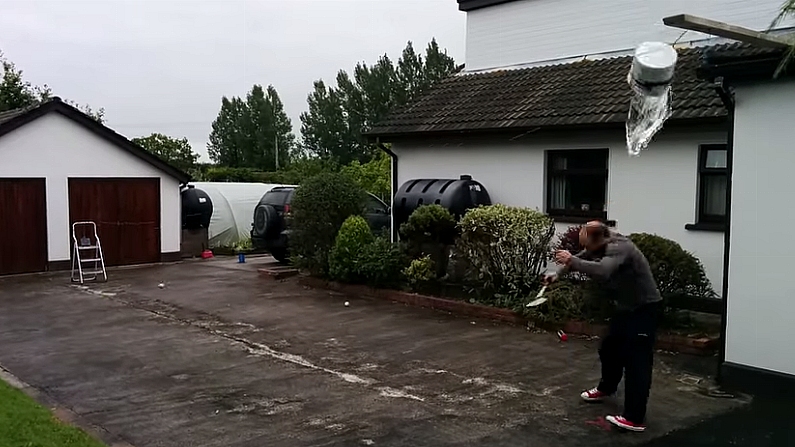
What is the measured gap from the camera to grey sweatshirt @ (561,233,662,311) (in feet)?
19.4

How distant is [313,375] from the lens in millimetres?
7609

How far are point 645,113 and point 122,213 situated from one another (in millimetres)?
13273

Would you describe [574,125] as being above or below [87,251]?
above

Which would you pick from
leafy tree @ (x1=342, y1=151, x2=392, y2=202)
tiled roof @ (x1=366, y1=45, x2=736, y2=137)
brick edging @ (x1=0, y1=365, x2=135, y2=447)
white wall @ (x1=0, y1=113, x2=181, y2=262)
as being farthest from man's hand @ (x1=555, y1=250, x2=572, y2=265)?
leafy tree @ (x1=342, y1=151, x2=392, y2=202)

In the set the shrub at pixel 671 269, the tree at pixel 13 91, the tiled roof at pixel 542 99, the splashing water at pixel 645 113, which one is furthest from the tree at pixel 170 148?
the shrub at pixel 671 269

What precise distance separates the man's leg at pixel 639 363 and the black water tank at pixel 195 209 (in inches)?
611

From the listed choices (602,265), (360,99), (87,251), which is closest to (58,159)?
(87,251)

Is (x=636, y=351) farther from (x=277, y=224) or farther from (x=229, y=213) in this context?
(x=229, y=213)

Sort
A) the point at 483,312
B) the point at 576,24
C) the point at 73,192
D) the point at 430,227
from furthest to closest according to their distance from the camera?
the point at 73,192 < the point at 576,24 < the point at 430,227 < the point at 483,312

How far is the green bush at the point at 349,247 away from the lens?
1306 cm

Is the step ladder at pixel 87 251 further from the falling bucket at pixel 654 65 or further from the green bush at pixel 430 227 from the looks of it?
the falling bucket at pixel 654 65

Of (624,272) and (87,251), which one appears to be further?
(87,251)

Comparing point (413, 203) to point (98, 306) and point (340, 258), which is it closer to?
point (340, 258)

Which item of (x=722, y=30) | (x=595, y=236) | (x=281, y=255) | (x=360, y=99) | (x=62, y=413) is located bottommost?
(x=62, y=413)
